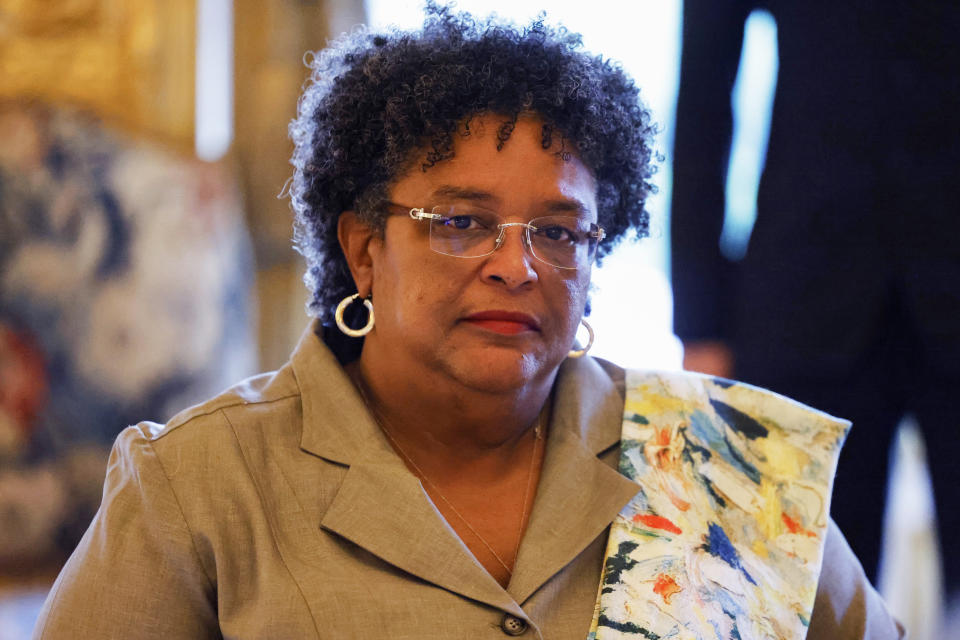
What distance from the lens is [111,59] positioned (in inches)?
104

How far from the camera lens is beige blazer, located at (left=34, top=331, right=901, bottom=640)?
1.29 metres

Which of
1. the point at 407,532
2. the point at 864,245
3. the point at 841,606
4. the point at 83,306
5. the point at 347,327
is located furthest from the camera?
the point at 83,306

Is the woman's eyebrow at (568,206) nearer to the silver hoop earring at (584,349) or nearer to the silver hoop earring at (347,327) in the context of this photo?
the silver hoop earring at (584,349)

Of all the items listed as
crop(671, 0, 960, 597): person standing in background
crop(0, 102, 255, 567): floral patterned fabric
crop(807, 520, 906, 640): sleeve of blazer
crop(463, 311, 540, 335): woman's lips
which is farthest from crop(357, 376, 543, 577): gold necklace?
crop(0, 102, 255, 567): floral patterned fabric

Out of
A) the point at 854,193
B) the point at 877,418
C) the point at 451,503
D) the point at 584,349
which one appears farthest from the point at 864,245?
the point at 451,503

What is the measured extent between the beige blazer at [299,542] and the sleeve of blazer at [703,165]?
84 centimetres

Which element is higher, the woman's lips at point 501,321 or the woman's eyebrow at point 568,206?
the woman's eyebrow at point 568,206

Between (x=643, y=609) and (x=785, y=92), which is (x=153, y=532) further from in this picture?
(x=785, y=92)

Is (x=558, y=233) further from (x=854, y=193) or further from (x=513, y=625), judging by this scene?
(x=854, y=193)

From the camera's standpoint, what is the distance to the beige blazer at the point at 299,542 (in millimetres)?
1289

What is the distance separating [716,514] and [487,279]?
54 centimetres

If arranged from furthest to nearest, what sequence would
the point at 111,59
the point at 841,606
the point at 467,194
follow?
the point at 111,59, the point at 841,606, the point at 467,194

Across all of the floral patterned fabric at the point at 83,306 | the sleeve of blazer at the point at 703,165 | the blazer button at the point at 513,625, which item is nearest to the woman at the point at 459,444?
the blazer button at the point at 513,625

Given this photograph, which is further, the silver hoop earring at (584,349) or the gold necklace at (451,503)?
the silver hoop earring at (584,349)
